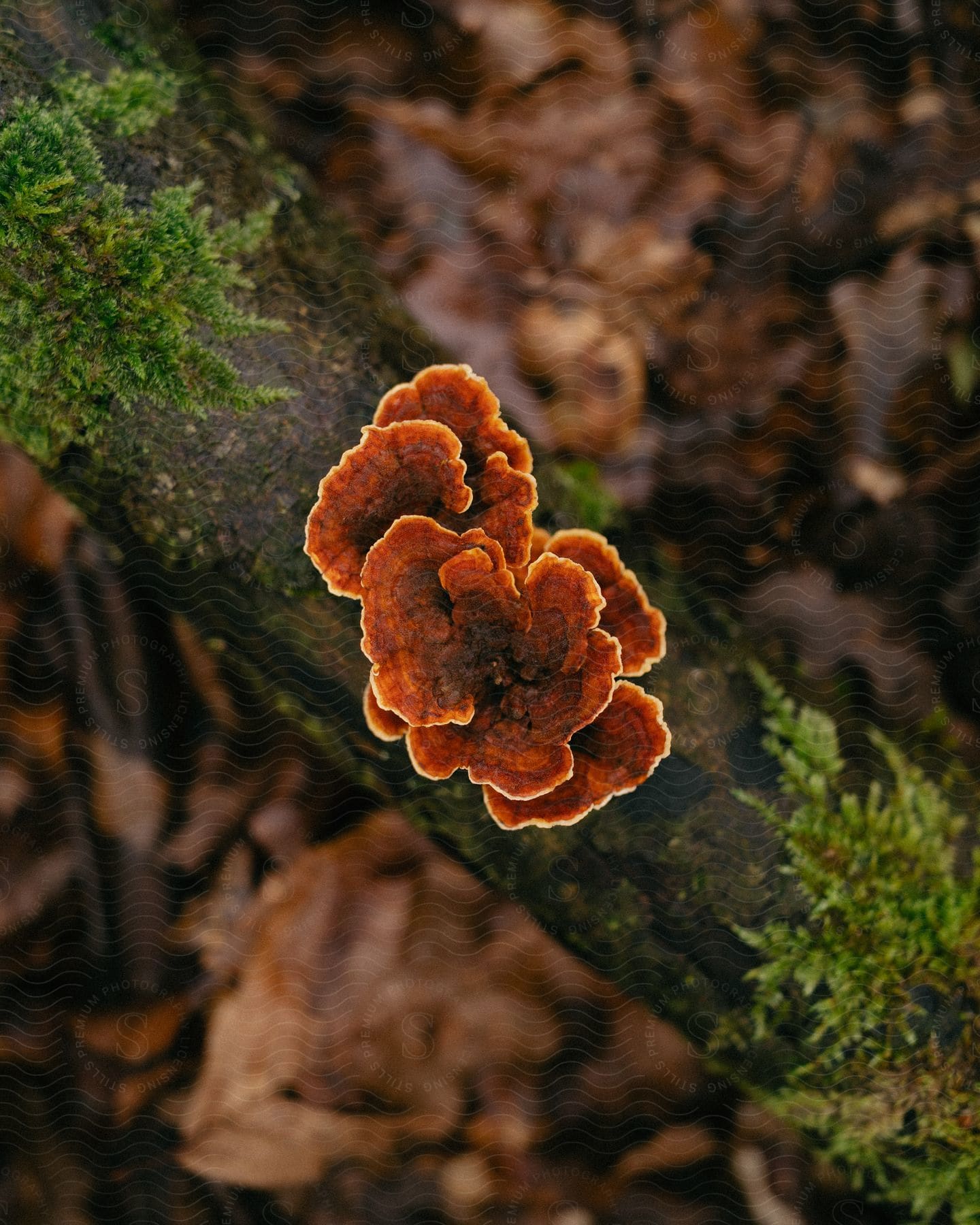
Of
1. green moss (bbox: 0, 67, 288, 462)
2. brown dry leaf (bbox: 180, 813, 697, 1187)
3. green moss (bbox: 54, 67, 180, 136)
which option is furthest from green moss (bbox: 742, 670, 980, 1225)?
green moss (bbox: 54, 67, 180, 136)

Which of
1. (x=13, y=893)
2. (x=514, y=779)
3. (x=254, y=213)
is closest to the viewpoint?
(x=514, y=779)

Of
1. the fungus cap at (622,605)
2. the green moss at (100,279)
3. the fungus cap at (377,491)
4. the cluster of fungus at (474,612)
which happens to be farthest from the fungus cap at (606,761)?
the green moss at (100,279)

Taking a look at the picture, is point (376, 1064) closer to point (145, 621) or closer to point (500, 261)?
point (145, 621)

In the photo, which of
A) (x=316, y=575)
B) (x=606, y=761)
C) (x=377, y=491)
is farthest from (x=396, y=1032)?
(x=377, y=491)

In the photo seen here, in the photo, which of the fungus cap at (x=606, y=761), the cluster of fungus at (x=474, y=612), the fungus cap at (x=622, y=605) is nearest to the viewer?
the cluster of fungus at (x=474, y=612)

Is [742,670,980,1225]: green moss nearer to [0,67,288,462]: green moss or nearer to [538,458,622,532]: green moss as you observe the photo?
[538,458,622,532]: green moss

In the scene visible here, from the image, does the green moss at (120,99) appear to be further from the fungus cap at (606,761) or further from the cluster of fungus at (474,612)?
the fungus cap at (606,761)

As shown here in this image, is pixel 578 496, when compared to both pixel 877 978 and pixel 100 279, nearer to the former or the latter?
pixel 100 279

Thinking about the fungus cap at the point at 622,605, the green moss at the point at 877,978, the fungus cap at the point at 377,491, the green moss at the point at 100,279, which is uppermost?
the green moss at the point at 100,279

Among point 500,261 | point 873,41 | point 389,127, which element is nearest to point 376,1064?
point 500,261
